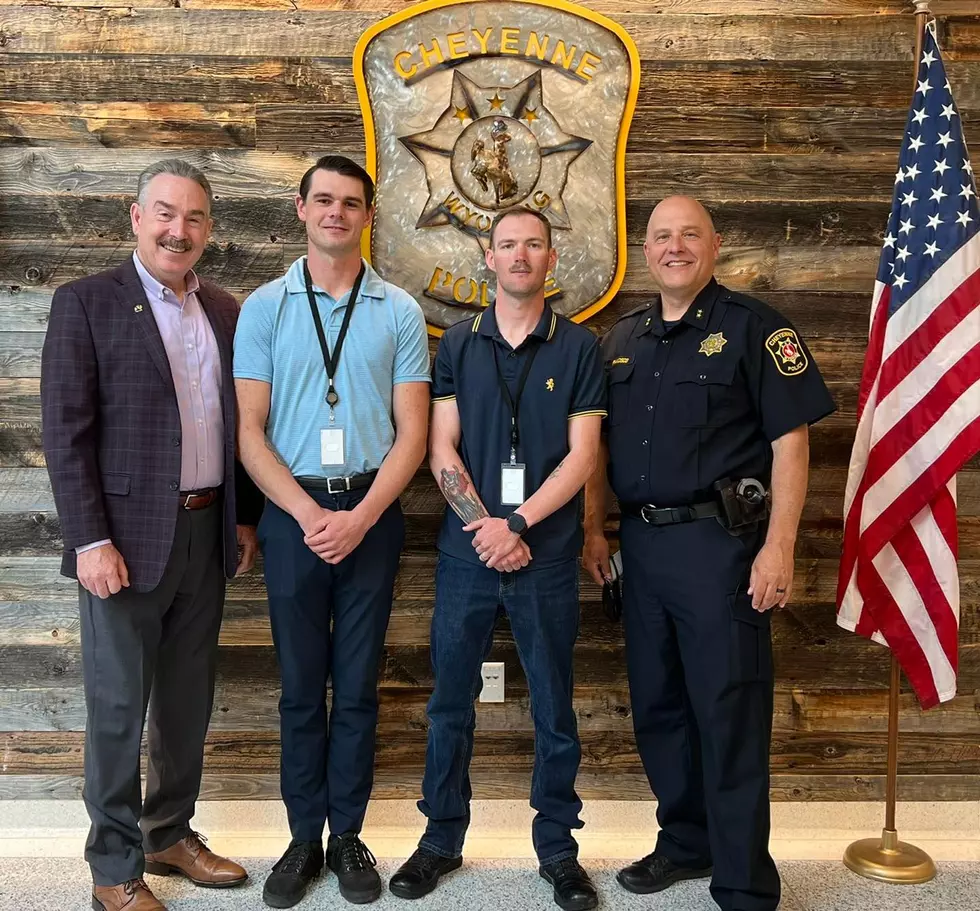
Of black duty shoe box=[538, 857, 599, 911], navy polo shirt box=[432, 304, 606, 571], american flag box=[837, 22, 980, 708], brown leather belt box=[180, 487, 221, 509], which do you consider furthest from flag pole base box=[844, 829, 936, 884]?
brown leather belt box=[180, 487, 221, 509]

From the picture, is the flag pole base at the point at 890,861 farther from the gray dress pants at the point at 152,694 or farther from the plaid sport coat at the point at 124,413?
the plaid sport coat at the point at 124,413

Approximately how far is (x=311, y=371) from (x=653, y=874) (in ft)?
5.25

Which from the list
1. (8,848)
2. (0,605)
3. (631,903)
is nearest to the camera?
(631,903)

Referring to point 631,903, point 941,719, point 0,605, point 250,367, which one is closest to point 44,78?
point 250,367

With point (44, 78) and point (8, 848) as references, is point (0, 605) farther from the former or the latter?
point (44, 78)

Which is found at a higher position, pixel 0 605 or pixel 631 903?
pixel 0 605

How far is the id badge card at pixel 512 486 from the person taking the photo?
2217 mm

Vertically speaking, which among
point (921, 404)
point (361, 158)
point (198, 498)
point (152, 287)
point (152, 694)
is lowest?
point (152, 694)

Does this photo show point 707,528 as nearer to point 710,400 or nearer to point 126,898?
point 710,400

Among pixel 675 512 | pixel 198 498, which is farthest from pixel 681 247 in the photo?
pixel 198 498

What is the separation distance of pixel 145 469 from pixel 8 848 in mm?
1318

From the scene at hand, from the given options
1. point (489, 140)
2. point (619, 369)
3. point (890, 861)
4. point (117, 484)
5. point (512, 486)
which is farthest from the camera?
point (489, 140)

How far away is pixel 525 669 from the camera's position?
2.29 meters

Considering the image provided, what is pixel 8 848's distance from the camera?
8.41 feet
